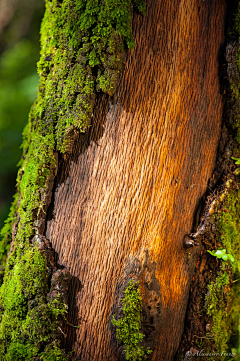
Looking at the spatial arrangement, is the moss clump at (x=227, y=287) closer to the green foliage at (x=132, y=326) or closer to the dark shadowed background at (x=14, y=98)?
the green foliage at (x=132, y=326)

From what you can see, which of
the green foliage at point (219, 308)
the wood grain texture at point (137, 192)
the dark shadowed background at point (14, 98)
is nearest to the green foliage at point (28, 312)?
the wood grain texture at point (137, 192)

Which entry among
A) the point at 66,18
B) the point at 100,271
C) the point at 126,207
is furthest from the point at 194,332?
the point at 66,18

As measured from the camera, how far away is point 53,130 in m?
1.39

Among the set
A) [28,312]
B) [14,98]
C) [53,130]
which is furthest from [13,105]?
[28,312]

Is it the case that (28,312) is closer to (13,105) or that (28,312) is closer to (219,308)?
(219,308)

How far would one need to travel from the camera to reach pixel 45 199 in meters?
1.39

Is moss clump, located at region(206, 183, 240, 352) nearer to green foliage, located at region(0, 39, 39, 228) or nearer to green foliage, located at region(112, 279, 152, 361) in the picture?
green foliage, located at region(112, 279, 152, 361)

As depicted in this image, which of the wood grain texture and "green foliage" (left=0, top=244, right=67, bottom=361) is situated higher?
the wood grain texture

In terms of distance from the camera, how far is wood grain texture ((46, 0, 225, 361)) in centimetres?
134

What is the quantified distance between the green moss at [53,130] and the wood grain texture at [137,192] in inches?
3.2

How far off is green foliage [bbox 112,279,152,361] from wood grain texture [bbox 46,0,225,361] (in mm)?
75

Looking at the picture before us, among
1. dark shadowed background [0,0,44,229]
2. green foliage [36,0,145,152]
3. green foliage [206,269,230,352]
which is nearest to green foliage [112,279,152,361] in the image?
green foliage [206,269,230,352]

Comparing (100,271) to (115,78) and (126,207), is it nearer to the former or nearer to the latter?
(126,207)

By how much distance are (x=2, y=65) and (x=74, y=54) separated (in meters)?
2.78
